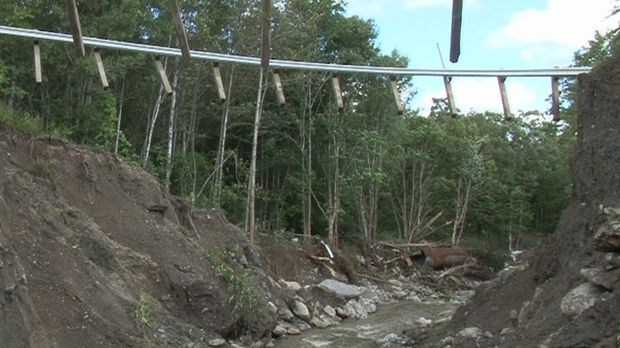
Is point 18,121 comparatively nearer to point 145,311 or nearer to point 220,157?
point 145,311

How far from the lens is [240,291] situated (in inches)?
528

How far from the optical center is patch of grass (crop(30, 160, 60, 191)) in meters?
12.1

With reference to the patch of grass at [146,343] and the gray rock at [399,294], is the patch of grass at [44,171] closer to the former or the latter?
the patch of grass at [146,343]

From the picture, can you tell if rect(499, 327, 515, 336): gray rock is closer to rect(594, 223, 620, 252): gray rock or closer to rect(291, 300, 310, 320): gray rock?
rect(594, 223, 620, 252): gray rock

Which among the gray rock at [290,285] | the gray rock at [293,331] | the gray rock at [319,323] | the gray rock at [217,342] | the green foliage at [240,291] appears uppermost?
the green foliage at [240,291]

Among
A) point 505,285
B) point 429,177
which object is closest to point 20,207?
point 505,285

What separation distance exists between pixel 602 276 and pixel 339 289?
39.1 feet

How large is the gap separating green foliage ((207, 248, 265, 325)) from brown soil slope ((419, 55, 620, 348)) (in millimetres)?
3645

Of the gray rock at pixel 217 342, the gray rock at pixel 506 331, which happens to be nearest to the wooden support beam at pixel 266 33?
the gray rock at pixel 506 331

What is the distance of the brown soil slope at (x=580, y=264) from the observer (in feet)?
25.2

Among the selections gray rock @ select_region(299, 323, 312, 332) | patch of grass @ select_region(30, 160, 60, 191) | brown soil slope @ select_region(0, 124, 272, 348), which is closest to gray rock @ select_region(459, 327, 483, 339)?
brown soil slope @ select_region(0, 124, 272, 348)

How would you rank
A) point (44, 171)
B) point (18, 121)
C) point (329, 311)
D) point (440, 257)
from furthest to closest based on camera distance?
1. point (440, 257)
2. point (329, 311)
3. point (18, 121)
4. point (44, 171)

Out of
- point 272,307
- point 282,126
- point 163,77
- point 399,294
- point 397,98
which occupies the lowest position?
point 399,294

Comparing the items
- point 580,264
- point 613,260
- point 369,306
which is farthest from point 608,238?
point 369,306
